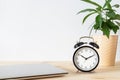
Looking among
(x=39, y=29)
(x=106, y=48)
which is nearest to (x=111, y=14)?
(x=106, y=48)

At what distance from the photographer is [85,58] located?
3.61 feet

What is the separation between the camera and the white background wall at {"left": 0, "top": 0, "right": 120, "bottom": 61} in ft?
4.58

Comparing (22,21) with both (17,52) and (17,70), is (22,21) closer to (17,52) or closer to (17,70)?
(17,52)

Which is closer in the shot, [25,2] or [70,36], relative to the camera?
[25,2]

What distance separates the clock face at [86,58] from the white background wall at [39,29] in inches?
16.2

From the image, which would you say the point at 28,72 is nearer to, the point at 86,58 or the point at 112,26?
the point at 86,58

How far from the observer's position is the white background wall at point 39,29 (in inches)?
54.9

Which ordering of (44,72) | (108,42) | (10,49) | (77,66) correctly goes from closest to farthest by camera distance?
(44,72) → (77,66) → (108,42) → (10,49)

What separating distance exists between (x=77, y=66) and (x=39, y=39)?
1.49 ft

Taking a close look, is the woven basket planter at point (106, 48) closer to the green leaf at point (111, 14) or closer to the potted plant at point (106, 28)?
the potted plant at point (106, 28)

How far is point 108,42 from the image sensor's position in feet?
4.13

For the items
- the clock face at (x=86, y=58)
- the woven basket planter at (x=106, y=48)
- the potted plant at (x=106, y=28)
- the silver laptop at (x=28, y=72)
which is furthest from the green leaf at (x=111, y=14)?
the silver laptop at (x=28, y=72)

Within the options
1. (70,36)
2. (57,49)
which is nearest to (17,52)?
(57,49)

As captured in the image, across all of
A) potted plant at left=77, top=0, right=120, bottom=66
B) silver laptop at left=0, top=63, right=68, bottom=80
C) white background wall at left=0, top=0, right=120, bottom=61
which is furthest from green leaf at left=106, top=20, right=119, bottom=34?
silver laptop at left=0, top=63, right=68, bottom=80
